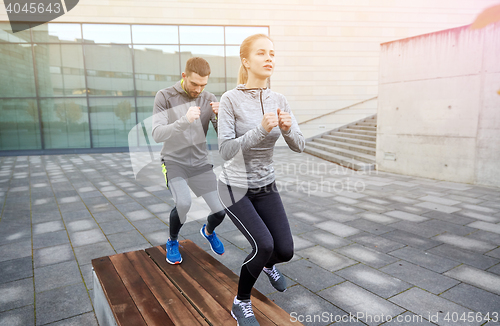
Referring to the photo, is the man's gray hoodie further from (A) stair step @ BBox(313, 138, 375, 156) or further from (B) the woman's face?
(A) stair step @ BBox(313, 138, 375, 156)

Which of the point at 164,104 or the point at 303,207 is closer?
the point at 164,104

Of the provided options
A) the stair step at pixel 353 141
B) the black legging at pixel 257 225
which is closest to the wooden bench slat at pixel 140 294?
the black legging at pixel 257 225

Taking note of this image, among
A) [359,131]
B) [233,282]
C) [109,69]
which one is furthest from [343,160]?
[109,69]

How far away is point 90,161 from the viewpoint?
12633 mm

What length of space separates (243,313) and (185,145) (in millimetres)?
1704

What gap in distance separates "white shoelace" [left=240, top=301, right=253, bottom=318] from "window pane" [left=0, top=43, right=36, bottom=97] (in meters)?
16.3

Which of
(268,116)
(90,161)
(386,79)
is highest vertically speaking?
(386,79)

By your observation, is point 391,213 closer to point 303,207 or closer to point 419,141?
point 303,207

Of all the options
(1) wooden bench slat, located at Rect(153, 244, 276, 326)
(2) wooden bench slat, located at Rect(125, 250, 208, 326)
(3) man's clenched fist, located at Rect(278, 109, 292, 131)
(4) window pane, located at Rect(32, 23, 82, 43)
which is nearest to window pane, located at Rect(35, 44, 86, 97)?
(4) window pane, located at Rect(32, 23, 82, 43)

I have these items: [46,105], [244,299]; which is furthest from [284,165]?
[46,105]

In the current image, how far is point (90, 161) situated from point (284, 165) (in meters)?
7.15

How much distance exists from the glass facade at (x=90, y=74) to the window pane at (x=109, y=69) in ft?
0.13

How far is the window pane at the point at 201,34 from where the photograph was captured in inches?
603

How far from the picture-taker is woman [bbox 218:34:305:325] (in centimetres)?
235
